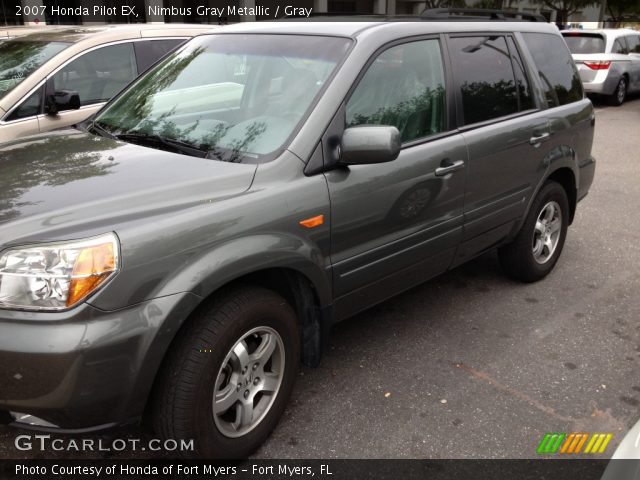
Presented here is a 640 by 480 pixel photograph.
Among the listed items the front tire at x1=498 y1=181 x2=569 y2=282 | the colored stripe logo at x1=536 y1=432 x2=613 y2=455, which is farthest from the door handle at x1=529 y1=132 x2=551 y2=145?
the colored stripe logo at x1=536 y1=432 x2=613 y2=455

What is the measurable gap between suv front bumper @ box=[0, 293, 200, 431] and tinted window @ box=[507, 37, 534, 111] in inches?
111

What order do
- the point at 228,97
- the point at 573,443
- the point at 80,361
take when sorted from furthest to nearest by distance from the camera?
the point at 228,97
the point at 573,443
the point at 80,361

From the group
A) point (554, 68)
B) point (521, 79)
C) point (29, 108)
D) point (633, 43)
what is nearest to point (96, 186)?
point (521, 79)

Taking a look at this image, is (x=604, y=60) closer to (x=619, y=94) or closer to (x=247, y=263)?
(x=619, y=94)

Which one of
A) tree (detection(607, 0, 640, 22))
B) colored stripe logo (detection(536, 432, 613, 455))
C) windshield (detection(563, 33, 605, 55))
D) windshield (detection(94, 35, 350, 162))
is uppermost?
tree (detection(607, 0, 640, 22))

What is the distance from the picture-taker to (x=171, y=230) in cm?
219

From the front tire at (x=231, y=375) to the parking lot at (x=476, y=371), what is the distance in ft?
0.72

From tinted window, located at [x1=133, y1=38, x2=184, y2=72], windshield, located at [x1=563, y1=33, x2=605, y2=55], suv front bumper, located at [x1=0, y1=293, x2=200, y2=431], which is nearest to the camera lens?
suv front bumper, located at [x1=0, y1=293, x2=200, y2=431]

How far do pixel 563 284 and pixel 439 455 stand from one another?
7.56 feet

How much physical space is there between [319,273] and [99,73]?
3930mm

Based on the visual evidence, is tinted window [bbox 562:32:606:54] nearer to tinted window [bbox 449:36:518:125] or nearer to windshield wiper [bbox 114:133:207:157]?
tinted window [bbox 449:36:518:125]

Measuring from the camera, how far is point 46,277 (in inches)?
78.9

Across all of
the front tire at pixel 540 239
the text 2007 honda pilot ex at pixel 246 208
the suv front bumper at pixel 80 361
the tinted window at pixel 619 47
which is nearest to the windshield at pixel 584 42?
the tinted window at pixel 619 47

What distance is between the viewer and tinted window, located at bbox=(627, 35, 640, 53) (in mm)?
14391
